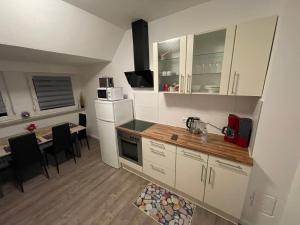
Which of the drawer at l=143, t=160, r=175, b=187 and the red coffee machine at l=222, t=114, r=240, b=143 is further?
the drawer at l=143, t=160, r=175, b=187

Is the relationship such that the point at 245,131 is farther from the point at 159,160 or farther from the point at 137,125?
the point at 137,125

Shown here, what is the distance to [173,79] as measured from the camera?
2080 millimetres

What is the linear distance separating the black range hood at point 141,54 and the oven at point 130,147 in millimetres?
988

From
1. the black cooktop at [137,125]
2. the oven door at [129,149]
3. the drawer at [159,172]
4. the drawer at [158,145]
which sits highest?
the black cooktop at [137,125]

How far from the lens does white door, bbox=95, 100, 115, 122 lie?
2306 mm

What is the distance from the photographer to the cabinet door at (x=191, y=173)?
1614mm

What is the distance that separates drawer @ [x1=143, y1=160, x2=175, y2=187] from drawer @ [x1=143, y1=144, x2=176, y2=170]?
0.22ft

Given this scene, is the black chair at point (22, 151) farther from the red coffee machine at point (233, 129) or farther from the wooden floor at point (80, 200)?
the red coffee machine at point (233, 129)

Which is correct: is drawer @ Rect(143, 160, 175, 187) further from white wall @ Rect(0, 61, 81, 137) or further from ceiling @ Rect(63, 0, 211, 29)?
white wall @ Rect(0, 61, 81, 137)

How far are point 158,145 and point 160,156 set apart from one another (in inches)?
6.9

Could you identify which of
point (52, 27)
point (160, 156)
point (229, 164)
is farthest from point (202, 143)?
point (52, 27)

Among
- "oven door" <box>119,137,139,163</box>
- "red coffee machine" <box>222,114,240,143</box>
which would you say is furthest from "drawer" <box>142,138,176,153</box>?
"red coffee machine" <box>222,114,240,143</box>

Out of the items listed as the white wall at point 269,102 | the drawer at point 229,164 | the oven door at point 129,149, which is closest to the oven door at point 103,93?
the oven door at point 129,149

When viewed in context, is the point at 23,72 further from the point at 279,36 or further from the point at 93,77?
the point at 279,36
